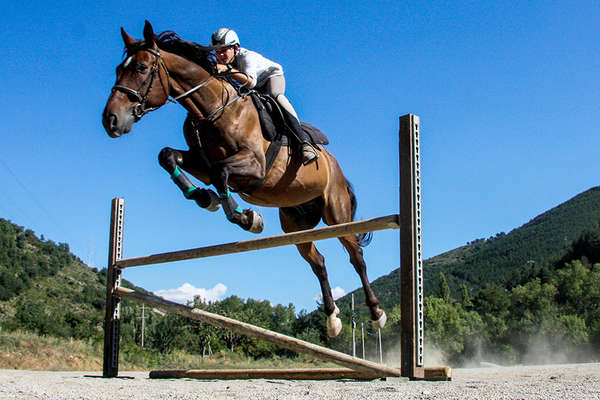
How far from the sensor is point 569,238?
120 meters

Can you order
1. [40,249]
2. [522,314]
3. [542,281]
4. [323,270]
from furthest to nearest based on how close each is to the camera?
[542,281] → [40,249] → [522,314] → [323,270]

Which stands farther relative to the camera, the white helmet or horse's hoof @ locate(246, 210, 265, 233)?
the white helmet

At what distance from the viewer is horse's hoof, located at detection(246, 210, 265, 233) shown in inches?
187

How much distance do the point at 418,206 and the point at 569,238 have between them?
425ft

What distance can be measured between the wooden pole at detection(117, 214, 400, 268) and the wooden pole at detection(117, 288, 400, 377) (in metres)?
0.42

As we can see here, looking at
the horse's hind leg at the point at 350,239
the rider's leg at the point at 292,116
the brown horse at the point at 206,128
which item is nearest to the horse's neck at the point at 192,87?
the brown horse at the point at 206,128

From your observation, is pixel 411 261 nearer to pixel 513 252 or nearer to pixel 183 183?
pixel 183 183

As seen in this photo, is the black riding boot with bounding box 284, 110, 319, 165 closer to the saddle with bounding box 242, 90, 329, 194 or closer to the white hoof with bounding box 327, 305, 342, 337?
the saddle with bounding box 242, 90, 329, 194

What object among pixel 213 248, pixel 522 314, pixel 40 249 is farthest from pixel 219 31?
pixel 40 249

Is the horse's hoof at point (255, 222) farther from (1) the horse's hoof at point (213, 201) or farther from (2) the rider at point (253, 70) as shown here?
(2) the rider at point (253, 70)

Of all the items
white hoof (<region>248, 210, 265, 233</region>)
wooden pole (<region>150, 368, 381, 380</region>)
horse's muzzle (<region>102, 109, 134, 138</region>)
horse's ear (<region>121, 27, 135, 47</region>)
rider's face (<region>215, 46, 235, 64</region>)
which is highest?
rider's face (<region>215, 46, 235, 64</region>)

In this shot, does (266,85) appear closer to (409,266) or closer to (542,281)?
(409,266)

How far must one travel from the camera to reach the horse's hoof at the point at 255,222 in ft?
15.5

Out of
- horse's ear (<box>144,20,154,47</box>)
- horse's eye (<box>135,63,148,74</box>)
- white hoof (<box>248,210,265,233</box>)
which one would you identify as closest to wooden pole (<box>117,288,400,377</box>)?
white hoof (<box>248,210,265,233</box>)
